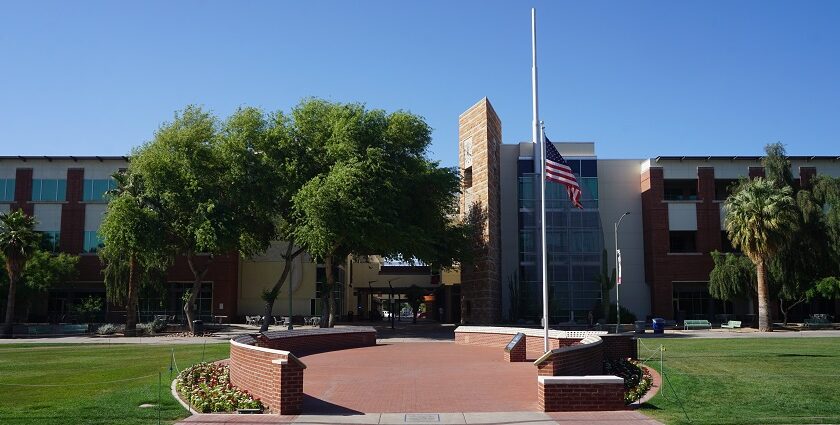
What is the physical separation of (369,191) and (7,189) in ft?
114

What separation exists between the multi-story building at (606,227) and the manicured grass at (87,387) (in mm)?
32190

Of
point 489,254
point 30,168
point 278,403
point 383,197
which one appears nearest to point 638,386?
point 278,403

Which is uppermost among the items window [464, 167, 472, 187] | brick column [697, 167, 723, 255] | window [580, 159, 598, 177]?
window [580, 159, 598, 177]

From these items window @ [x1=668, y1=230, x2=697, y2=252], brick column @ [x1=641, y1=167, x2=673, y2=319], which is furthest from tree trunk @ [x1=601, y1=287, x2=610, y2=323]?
window @ [x1=668, y1=230, x2=697, y2=252]

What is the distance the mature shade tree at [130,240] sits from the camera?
40125 millimetres

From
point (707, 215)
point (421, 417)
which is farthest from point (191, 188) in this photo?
point (707, 215)

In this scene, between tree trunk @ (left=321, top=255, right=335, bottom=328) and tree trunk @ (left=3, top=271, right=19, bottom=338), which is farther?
tree trunk @ (left=321, top=255, right=335, bottom=328)

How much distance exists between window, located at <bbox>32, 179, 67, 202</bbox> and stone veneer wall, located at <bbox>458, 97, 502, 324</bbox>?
32.0 m

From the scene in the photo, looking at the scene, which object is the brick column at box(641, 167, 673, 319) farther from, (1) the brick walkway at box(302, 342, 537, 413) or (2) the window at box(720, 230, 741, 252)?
(1) the brick walkway at box(302, 342, 537, 413)

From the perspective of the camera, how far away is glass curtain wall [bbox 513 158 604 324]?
2184 inches

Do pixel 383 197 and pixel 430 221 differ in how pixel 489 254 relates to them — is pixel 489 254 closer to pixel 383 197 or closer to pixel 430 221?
pixel 430 221

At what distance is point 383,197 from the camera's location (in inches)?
1585

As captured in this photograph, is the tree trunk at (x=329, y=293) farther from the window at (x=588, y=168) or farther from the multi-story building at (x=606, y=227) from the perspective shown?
the window at (x=588, y=168)

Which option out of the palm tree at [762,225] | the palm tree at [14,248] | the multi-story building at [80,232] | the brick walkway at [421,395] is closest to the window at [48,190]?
the multi-story building at [80,232]
